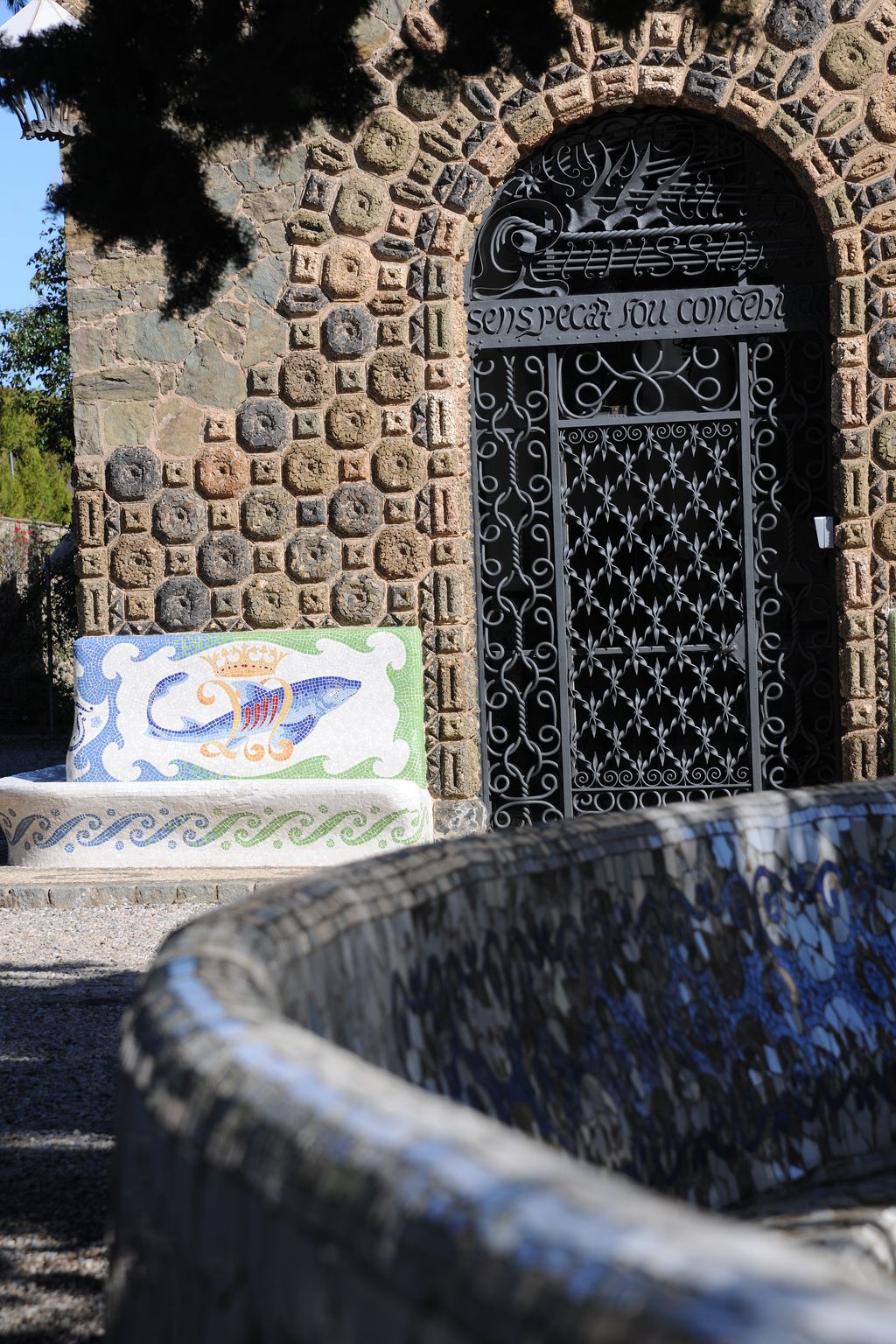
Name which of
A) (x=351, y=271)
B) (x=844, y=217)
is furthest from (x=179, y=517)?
(x=844, y=217)

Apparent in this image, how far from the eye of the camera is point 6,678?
46.4ft

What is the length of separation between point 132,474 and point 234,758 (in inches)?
57.6

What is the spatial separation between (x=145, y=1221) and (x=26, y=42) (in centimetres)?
246

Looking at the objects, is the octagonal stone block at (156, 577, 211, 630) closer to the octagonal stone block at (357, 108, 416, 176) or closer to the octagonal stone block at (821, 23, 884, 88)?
the octagonal stone block at (357, 108, 416, 176)

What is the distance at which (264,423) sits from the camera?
677 cm

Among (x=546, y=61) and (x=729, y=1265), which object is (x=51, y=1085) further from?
(x=729, y=1265)

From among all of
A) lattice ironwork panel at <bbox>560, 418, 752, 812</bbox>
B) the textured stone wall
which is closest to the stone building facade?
lattice ironwork panel at <bbox>560, 418, 752, 812</bbox>

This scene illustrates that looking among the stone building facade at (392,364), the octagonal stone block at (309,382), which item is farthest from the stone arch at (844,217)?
the octagonal stone block at (309,382)

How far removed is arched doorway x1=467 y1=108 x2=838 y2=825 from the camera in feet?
21.8

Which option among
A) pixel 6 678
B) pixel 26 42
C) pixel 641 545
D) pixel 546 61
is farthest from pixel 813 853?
pixel 6 678

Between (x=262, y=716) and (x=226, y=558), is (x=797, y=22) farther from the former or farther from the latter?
(x=262, y=716)

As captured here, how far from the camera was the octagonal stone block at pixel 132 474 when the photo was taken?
6.86 m

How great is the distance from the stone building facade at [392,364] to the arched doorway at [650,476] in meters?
0.17

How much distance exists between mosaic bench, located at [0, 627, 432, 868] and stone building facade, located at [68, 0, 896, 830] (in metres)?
0.18
